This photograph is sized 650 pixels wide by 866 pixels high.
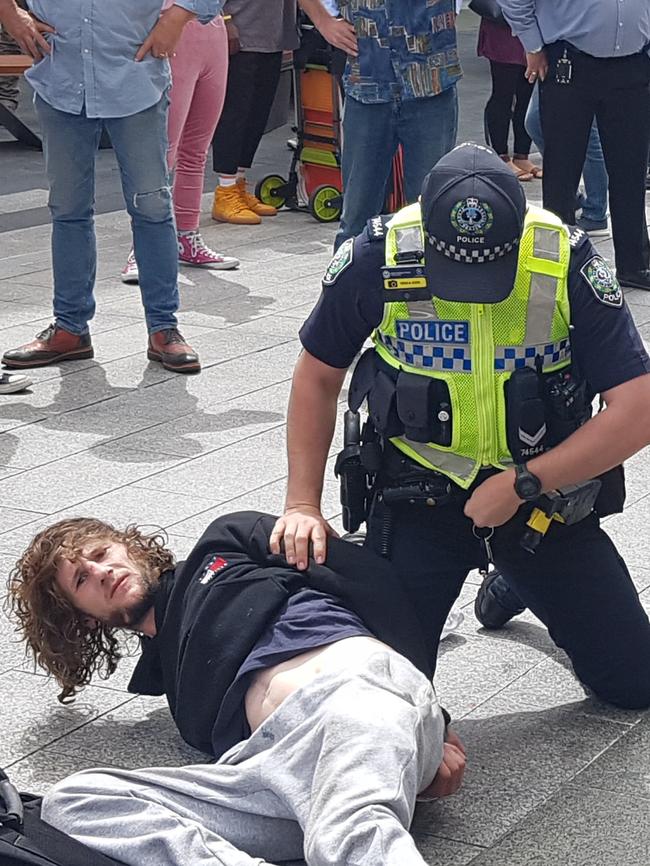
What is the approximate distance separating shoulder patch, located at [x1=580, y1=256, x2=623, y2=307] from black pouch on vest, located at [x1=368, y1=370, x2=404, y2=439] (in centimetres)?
44

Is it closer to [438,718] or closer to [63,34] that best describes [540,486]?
[438,718]

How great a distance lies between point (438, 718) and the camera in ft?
9.07

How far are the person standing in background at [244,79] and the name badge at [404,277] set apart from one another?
5.70m

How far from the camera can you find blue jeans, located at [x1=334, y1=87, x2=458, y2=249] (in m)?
6.22

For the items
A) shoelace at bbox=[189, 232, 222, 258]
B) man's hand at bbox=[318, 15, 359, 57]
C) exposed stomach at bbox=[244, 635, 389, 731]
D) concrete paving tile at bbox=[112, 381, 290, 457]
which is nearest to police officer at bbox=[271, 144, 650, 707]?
exposed stomach at bbox=[244, 635, 389, 731]

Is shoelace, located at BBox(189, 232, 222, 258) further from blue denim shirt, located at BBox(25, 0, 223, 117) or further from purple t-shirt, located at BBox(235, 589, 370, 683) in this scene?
purple t-shirt, located at BBox(235, 589, 370, 683)

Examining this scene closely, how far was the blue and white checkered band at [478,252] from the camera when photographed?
2.98m

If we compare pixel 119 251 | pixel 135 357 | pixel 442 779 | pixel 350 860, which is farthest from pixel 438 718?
pixel 119 251

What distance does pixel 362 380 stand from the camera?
130 inches

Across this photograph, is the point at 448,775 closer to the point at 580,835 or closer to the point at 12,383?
the point at 580,835

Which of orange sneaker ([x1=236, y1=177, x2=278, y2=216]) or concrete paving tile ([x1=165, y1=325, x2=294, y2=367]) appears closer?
concrete paving tile ([x1=165, y1=325, x2=294, y2=367])

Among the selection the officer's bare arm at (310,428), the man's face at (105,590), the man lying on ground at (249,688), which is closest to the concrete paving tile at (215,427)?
the man lying on ground at (249,688)

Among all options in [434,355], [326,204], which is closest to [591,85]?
[326,204]

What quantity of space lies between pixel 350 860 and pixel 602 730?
985 millimetres
